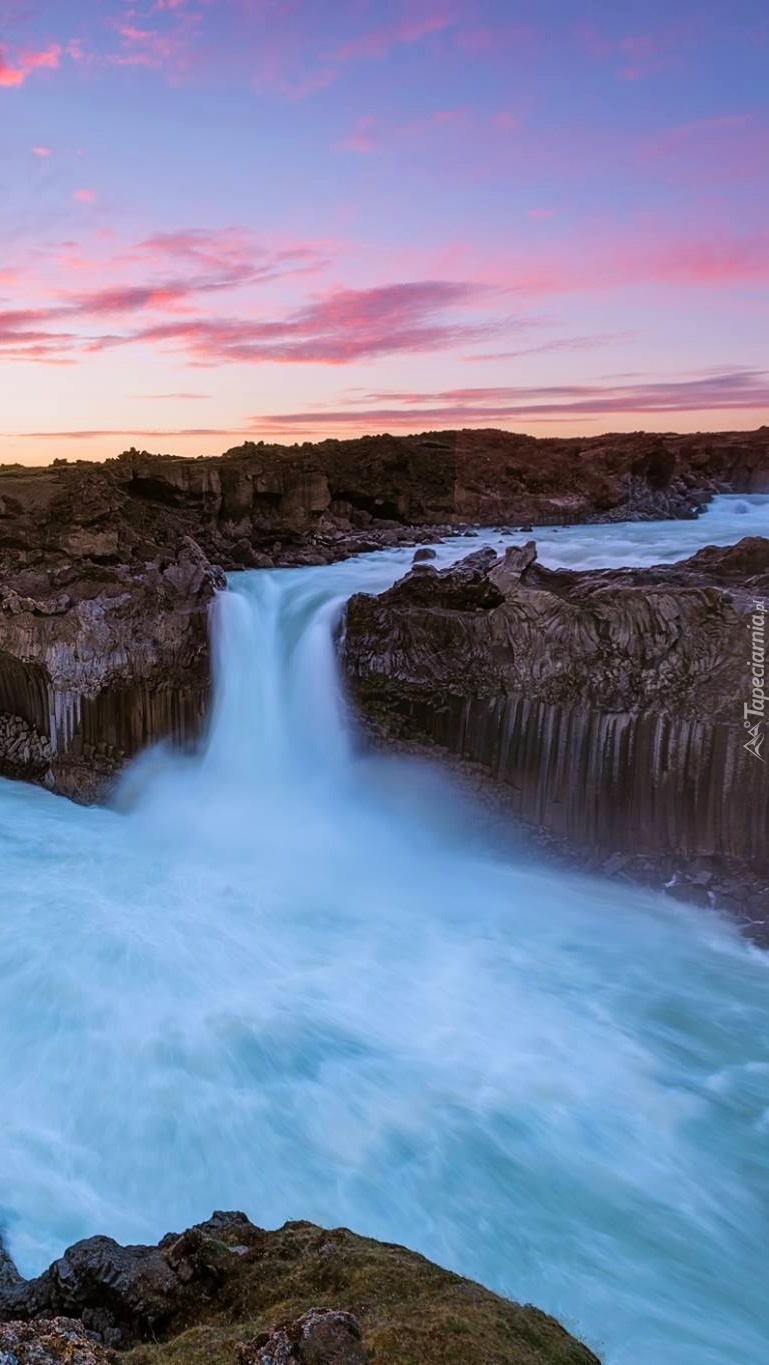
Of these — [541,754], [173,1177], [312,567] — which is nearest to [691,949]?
[541,754]

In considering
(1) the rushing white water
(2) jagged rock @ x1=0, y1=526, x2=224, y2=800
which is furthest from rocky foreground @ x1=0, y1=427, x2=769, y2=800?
(1) the rushing white water

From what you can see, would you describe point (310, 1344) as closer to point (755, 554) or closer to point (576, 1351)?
point (576, 1351)

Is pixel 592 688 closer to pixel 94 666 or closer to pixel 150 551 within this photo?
pixel 94 666

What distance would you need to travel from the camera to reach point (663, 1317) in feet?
16.6

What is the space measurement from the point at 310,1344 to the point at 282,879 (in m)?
8.71

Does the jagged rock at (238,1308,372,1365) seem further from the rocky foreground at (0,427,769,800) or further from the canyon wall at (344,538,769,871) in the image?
the rocky foreground at (0,427,769,800)

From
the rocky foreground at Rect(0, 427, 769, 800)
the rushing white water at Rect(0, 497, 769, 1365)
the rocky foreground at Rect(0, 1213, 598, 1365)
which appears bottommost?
the rushing white water at Rect(0, 497, 769, 1365)

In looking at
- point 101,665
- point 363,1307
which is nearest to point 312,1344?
point 363,1307

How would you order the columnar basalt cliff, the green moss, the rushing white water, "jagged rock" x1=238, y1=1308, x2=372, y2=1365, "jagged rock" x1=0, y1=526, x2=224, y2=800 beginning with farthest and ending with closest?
"jagged rock" x1=0, y1=526, x2=224, y2=800 < the columnar basalt cliff < the rushing white water < the green moss < "jagged rock" x1=238, y1=1308, x2=372, y2=1365

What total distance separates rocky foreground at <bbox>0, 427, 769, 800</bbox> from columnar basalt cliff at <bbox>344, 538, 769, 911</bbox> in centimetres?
322

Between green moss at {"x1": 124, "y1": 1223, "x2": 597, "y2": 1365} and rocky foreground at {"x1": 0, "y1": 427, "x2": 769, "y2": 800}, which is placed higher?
rocky foreground at {"x1": 0, "y1": 427, "x2": 769, "y2": 800}

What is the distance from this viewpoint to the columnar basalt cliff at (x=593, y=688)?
10297mm

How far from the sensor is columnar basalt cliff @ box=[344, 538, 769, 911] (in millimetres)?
10297

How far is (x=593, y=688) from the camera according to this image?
11.1 metres
